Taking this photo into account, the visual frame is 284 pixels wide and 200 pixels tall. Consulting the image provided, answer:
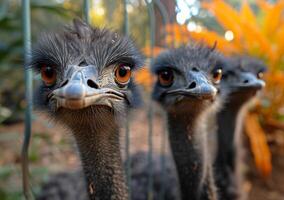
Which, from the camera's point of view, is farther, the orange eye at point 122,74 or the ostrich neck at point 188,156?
the ostrich neck at point 188,156

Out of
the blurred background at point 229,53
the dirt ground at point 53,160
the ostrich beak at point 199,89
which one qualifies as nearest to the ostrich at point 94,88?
the ostrich beak at point 199,89

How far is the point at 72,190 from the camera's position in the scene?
7.15 ft

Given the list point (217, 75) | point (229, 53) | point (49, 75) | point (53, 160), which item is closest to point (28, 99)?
point (49, 75)

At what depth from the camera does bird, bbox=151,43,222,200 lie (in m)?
1.52

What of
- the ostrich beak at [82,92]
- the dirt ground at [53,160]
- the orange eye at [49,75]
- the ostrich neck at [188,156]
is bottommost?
the dirt ground at [53,160]

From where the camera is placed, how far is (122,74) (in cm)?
120

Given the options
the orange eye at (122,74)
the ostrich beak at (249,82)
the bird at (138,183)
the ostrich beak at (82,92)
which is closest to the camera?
the ostrich beak at (82,92)

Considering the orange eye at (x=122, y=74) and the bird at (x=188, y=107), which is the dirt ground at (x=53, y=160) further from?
the orange eye at (x=122, y=74)

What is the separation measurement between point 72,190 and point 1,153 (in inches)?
47.6

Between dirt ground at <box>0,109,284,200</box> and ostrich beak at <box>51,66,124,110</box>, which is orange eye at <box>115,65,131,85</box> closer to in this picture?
ostrich beak at <box>51,66,124,110</box>

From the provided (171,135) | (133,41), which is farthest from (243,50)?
(133,41)

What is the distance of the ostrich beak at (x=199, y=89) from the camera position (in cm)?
135

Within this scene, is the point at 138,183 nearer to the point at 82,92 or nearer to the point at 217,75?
the point at 217,75

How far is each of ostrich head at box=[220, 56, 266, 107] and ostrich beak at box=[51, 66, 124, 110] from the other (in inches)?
31.9
